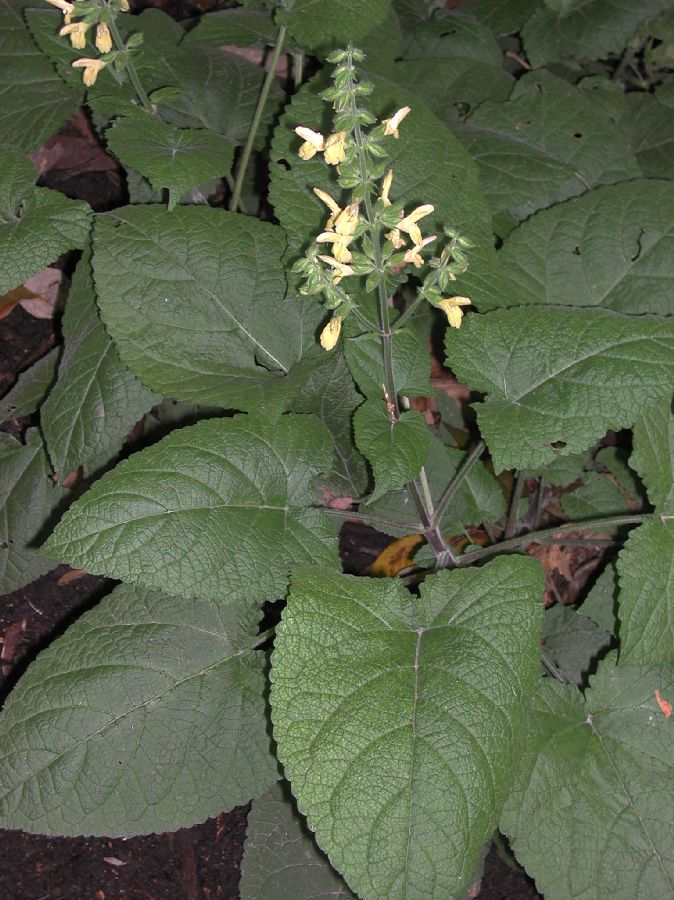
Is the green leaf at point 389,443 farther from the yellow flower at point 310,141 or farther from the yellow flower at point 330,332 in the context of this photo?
the yellow flower at point 310,141

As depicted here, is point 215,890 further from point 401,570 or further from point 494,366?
point 494,366

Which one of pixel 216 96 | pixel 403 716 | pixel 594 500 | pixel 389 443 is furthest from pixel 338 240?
pixel 594 500

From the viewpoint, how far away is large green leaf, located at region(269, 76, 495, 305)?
1.82m

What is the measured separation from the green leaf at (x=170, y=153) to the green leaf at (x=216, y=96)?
0.31m

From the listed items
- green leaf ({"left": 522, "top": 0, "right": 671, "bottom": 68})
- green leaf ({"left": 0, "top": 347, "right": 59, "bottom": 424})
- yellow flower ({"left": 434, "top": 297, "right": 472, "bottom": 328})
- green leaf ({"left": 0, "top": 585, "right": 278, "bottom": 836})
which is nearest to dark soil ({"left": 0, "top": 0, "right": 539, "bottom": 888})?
green leaf ({"left": 0, "top": 585, "right": 278, "bottom": 836})

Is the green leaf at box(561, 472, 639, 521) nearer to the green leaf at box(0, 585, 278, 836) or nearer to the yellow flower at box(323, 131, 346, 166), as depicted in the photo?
the green leaf at box(0, 585, 278, 836)

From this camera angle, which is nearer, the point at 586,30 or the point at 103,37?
the point at 103,37

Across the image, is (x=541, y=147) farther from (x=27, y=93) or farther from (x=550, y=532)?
(x=27, y=93)

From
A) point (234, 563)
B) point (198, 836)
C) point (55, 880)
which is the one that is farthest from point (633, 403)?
point (55, 880)

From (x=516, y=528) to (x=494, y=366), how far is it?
31.3 inches

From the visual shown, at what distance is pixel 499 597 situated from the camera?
1.56 meters

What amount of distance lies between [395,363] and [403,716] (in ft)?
2.14

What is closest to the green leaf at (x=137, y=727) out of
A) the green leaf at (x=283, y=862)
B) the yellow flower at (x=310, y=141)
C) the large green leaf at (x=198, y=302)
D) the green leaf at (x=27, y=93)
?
the green leaf at (x=283, y=862)

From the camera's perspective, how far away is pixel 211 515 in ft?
5.21
